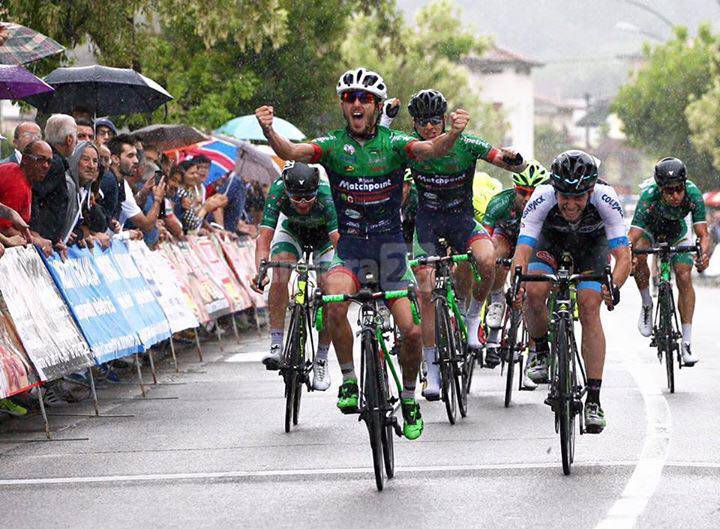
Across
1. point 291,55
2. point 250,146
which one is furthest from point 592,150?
point 250,146

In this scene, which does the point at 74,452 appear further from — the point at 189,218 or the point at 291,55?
the point at 291,55

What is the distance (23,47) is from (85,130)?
1.15 metres

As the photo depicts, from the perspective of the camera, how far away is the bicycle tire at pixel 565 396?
8211 millimetres

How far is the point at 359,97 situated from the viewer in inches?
353

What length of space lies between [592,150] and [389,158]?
537 ft

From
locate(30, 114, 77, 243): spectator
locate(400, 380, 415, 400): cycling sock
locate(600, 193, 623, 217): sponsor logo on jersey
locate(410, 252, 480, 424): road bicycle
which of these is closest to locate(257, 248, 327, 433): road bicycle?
locate(410, 252, 480, 424): road bicycle

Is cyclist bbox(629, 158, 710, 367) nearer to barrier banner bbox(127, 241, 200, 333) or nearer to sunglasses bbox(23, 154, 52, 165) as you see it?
barrier banner bbox(127, 241, 200, 333)

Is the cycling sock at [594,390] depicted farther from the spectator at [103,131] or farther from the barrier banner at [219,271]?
the barrier banner at [219,271]

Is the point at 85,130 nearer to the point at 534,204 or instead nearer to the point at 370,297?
the point at 534,204

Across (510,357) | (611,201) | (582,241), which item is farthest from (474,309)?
(611,201)

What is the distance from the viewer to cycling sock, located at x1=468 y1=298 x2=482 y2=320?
40.3 ft

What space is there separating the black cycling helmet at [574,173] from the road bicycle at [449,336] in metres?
2.04

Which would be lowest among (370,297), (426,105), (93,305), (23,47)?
(93,305)

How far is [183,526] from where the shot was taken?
23.3 feet
